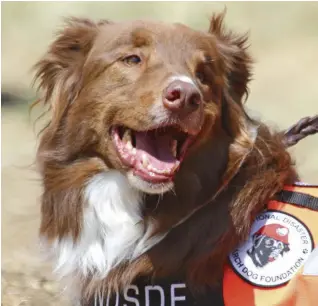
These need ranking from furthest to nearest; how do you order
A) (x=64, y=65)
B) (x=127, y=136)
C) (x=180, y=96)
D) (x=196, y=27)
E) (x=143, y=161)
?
(x=196, y=27), (x=64, y=65), (x=127, y=136), (x=143, y=161), (x=180, y=96)

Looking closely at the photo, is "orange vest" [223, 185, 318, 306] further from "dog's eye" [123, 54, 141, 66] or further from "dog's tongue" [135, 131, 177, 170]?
"dog's eye" [123, 54, 141, 66]

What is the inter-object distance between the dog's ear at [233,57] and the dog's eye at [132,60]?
0.44 m

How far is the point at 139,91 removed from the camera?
3.19 meters

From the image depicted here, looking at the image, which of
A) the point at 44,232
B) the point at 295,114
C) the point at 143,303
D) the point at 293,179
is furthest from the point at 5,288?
the point at 295,114

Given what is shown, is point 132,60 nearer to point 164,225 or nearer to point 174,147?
point 174,147

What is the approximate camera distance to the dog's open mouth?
10.3 feet

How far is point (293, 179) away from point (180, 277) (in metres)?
0.71

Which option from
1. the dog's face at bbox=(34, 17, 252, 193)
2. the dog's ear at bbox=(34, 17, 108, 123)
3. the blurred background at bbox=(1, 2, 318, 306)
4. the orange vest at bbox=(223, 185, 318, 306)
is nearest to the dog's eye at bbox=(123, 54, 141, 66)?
the dog's face at bbox=(34, 17, 252, 193)

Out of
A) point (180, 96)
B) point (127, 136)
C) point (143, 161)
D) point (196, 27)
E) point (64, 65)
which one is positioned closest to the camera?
point (180, 96)

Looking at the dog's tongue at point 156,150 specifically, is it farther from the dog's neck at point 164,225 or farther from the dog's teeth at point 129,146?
the dog's neck at point 164,225

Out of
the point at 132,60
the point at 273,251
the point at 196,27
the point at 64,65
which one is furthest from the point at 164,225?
the point at 196,27

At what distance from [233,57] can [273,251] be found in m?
0.94

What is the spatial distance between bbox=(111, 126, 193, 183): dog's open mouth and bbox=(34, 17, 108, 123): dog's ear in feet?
1.09

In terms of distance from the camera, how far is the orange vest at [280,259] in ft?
10.2
